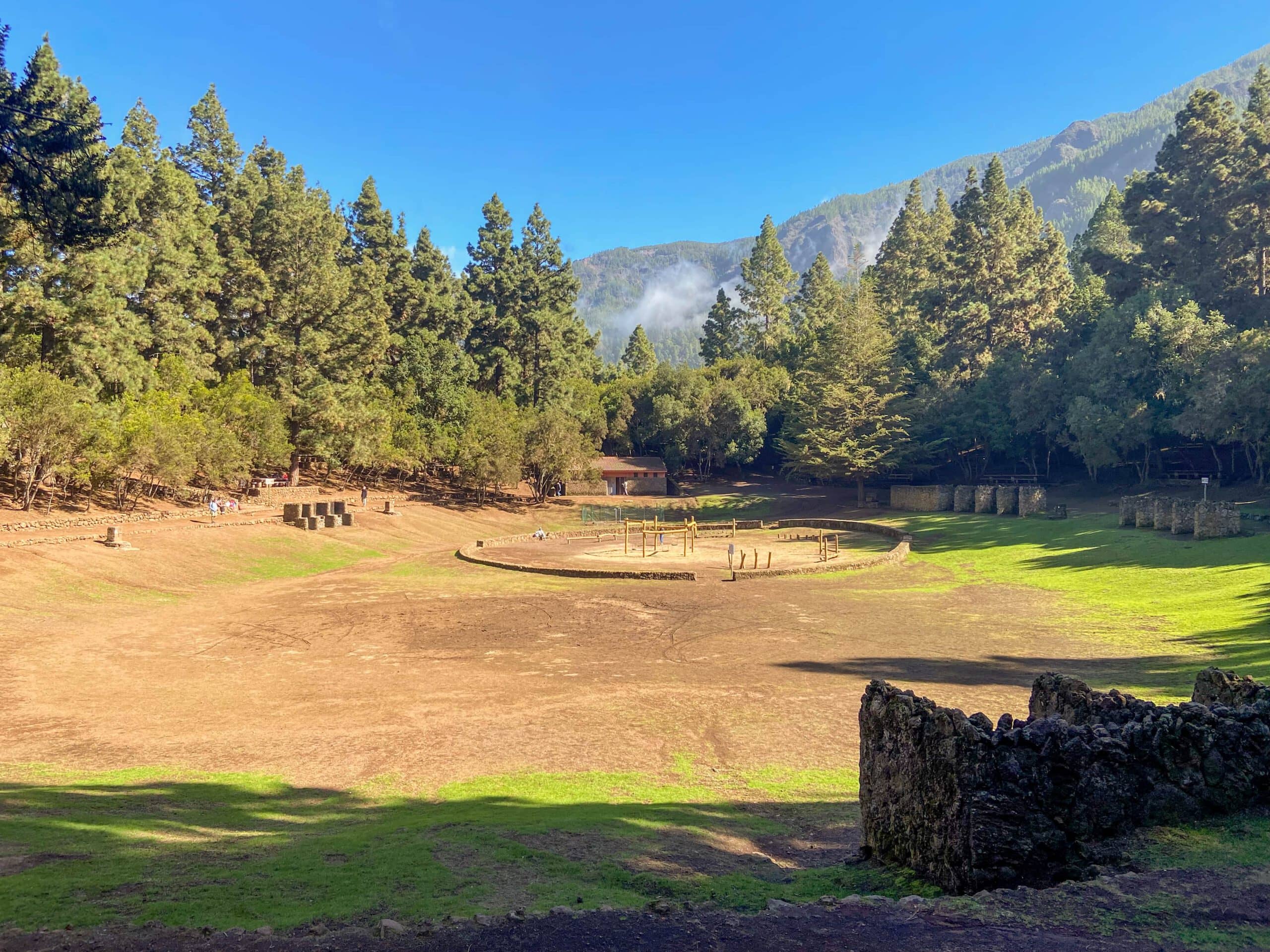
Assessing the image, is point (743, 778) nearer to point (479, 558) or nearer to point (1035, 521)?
point (479, 558)

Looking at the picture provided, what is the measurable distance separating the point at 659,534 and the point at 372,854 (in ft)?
138

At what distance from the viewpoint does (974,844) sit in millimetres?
8195

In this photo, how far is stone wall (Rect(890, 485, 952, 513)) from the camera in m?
63.4

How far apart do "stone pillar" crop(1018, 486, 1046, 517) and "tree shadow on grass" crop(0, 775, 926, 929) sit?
49528 millimetres

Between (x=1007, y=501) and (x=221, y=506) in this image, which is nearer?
(x=221, y=506)

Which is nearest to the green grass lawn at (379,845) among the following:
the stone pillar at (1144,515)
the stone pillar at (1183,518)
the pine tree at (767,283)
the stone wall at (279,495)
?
the stone pillar at (1183,518)

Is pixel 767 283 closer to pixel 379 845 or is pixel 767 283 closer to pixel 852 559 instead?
pixel 852 559

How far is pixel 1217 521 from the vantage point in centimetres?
3697

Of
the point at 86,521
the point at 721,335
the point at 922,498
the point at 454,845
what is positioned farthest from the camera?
the point at 721,335

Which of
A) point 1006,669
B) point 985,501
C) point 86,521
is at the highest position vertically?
point 985,501

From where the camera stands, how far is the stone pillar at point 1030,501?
55.8 meters

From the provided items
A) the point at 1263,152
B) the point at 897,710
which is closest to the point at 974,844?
the point at 897,710

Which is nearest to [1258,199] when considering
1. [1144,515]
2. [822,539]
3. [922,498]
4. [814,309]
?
[922,498]

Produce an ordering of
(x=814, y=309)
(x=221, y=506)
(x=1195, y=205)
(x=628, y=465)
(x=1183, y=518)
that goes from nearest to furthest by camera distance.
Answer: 1. (x=1183, y=518)
2. (x=221, y=506)
3. (x=1195, y=205)
4. (x=628, y=465)
5. (x=814, y=309)
